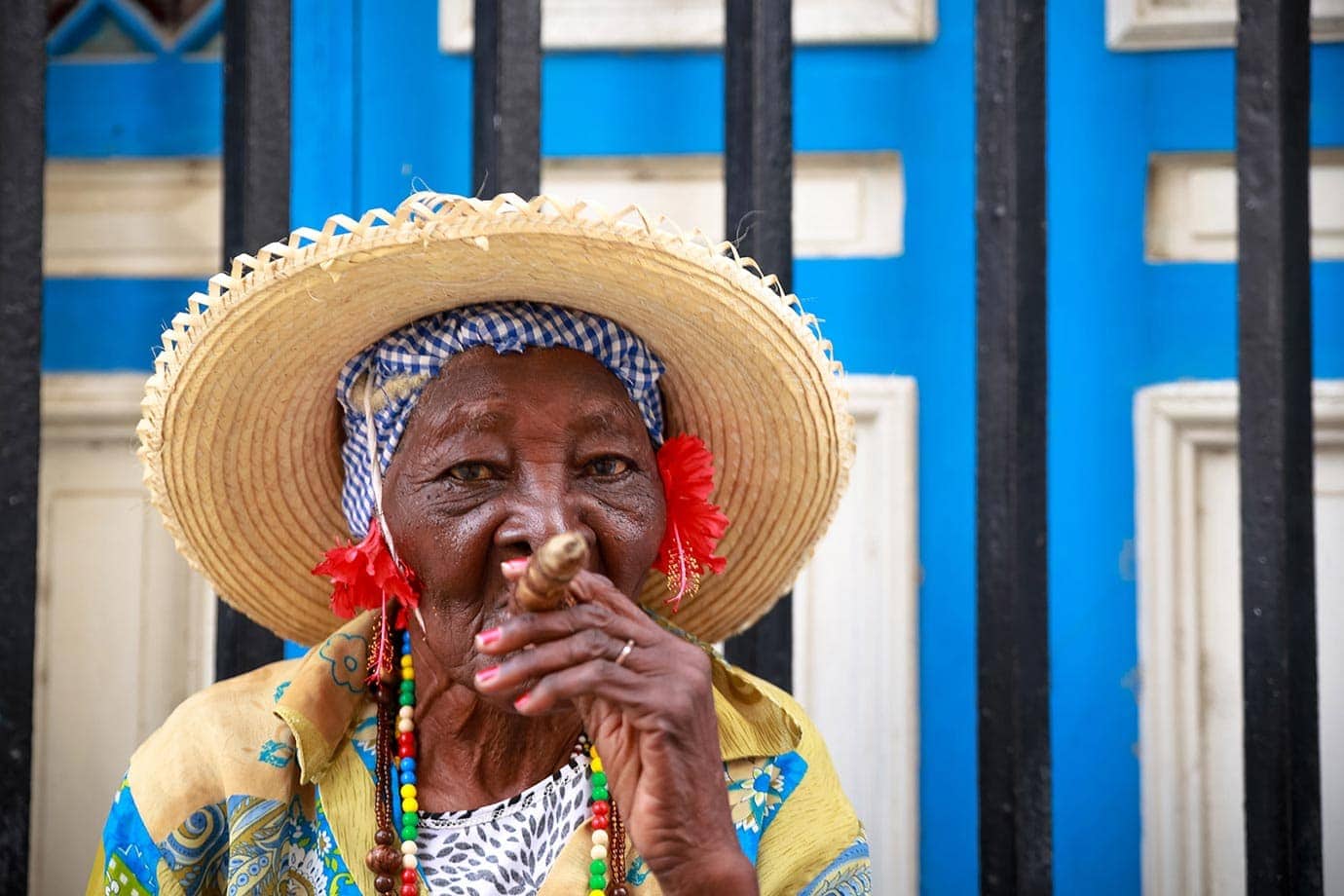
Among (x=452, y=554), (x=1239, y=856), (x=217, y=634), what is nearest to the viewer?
(x=452, y=554)

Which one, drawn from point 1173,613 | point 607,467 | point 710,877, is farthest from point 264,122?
point 1173,613

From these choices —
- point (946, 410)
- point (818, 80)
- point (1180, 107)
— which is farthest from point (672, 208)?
point (1180, 107)

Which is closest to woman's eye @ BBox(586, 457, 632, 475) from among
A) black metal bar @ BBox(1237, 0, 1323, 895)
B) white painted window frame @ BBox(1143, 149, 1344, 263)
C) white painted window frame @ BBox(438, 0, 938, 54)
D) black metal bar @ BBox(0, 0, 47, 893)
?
black metal bar @ BBox(0, 0, 47, 893)

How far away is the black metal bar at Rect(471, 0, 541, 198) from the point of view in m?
2.74

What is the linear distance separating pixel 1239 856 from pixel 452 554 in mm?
2112

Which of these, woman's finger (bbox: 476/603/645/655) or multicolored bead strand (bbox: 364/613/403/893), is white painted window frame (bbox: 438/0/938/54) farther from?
woman's finger (bbox: 476/603/645/655)

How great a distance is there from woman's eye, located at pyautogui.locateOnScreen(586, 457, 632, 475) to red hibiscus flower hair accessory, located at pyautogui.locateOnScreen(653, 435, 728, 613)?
14 cm

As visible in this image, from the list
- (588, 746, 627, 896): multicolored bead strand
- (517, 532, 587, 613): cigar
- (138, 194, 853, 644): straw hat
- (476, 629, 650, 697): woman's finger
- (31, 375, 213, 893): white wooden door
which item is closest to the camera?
(517, 532, 587, 613): cigar

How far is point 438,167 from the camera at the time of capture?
3.48 m

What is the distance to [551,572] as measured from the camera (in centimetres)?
172

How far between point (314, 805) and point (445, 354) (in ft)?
2.41

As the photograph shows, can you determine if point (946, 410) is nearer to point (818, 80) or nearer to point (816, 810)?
point (818, 80)

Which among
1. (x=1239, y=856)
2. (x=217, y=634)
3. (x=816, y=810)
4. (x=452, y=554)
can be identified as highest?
(x=452, y=554)

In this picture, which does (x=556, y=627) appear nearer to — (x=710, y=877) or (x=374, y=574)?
(x=710, y=877)
